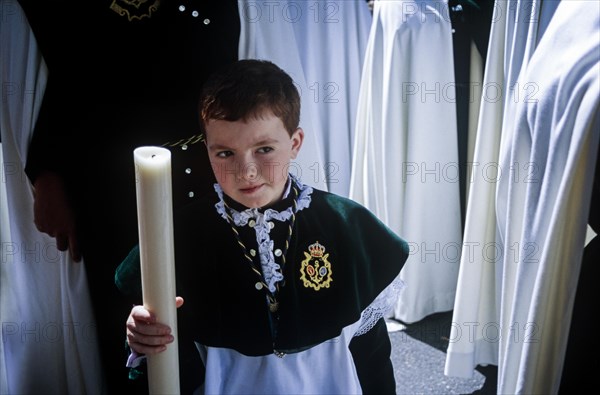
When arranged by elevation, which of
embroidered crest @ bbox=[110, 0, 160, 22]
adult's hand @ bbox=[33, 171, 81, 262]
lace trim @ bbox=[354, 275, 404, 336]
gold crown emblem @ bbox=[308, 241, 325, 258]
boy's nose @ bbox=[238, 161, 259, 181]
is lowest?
lace trim @ bbox=[354, 275, 404, 336]

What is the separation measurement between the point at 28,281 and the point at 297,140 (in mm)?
658

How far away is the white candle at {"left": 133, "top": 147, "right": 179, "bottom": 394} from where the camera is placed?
0.80 meters

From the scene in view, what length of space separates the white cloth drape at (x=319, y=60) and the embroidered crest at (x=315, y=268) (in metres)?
0.13

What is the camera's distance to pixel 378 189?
5.86ft

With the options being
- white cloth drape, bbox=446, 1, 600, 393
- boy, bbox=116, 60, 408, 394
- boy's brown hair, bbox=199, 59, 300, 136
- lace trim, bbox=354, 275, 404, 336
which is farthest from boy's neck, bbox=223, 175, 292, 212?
white cloth drape, bbox=446, 1, 600, 393

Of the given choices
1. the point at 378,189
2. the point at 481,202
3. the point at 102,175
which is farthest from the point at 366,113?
the point at 102,175

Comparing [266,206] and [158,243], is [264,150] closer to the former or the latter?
[266,206]

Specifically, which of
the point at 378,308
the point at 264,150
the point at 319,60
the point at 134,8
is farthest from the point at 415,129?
the point at 134,8

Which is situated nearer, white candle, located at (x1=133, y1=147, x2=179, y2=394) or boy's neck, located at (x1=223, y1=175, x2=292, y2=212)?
white candle, located at (x1=133, y1=147, x2=179, y2=394)

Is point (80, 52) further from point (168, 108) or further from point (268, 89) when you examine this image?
point (268, 89)

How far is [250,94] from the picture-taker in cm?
115

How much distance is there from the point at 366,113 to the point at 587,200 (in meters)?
0.68

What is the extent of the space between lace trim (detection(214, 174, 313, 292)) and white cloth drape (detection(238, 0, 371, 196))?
0.30ft

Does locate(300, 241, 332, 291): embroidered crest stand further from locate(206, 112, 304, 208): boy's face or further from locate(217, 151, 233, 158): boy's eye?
locate(217, 151, 233, 158): boy's eye
